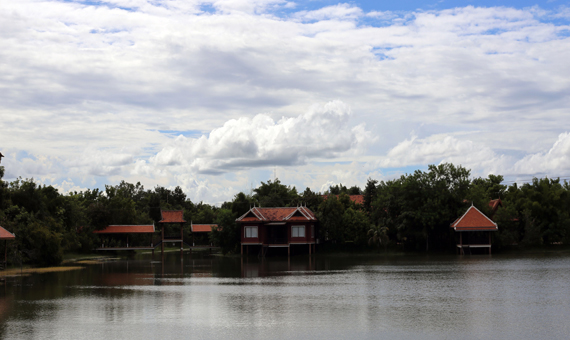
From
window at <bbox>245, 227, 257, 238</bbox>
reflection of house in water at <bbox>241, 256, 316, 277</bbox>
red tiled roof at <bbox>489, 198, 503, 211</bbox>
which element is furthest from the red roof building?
red tiled roof at <bbox>489, 198, 503, 211</bbox>

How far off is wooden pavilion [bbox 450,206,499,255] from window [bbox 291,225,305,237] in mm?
16772

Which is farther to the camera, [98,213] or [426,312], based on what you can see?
[98,213]

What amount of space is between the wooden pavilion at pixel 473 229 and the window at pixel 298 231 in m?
16.8

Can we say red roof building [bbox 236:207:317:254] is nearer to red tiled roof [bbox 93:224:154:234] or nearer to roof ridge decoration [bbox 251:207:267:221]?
roof ridge decoration [bbox 251:207:267:221]

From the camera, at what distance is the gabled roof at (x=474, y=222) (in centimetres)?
5528

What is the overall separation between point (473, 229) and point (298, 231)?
19.5 m

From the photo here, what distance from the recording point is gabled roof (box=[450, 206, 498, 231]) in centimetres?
5528

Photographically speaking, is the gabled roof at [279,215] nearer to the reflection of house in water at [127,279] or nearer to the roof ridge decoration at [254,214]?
the roof ridge decoration at [254,214]

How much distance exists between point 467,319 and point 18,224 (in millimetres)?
40182

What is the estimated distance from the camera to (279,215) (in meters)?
63.2

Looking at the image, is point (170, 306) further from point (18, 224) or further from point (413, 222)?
point (413, 222)

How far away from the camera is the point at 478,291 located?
25219 mm

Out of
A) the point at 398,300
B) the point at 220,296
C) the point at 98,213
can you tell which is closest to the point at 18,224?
the point at 98,213

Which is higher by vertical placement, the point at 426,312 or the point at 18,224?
the point at 18,224
